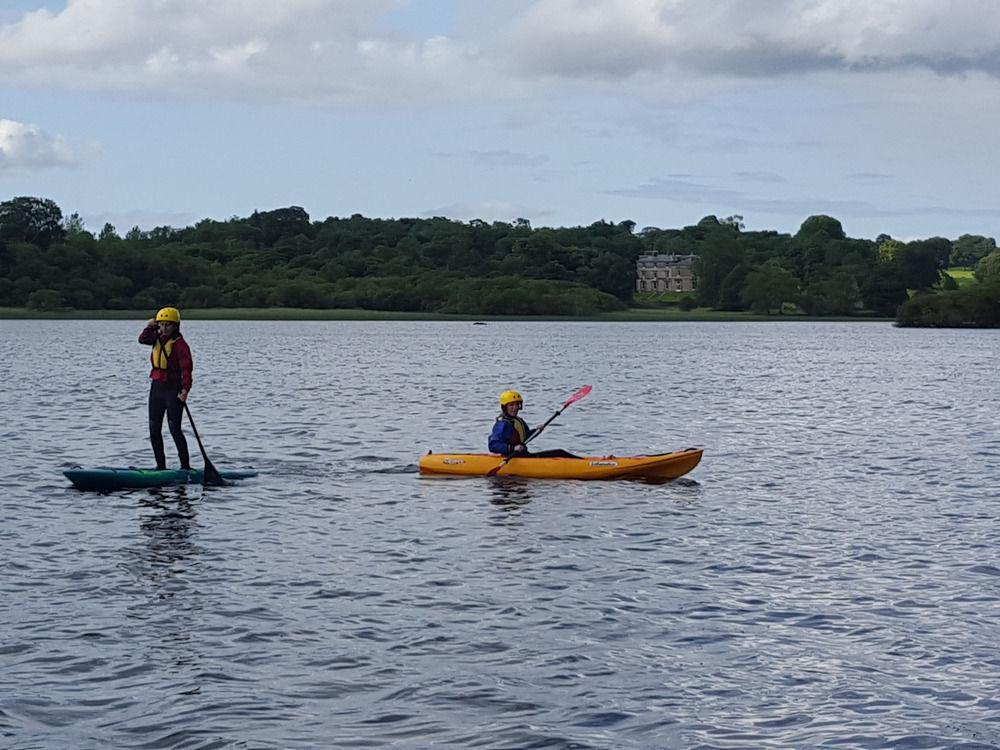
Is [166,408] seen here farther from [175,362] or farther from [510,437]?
[510,437]

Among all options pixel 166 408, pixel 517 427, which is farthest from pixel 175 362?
pixel 517 427

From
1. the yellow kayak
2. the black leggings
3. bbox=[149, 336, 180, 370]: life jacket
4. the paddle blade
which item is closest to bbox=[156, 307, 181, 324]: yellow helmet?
bbox=[149, 336, 180, 370]: life jacket

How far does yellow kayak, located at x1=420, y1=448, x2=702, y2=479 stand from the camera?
73.8ft

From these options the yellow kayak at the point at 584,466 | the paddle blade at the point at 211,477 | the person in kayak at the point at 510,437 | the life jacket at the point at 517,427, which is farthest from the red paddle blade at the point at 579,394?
the paddle blade at the point at 211,477

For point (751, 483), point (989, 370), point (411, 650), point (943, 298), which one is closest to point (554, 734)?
point (411, 650)

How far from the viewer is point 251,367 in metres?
72.6

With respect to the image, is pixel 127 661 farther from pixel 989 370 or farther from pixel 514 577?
pixel 989 370

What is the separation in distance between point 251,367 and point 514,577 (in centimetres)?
5913

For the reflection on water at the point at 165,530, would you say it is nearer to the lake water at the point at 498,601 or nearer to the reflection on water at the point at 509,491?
the lake water at the point at 498,601

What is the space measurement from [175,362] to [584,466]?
6.74 m

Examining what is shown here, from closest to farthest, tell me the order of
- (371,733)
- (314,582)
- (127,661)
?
1. (371,733)
2. (127,661)
3. (314,582)

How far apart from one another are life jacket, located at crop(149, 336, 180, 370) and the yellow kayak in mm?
5105

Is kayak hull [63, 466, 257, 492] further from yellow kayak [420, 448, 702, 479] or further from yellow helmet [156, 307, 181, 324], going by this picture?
yellow kayak [420, 448, 702, 479]

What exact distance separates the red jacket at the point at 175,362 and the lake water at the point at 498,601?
176 centimetres
